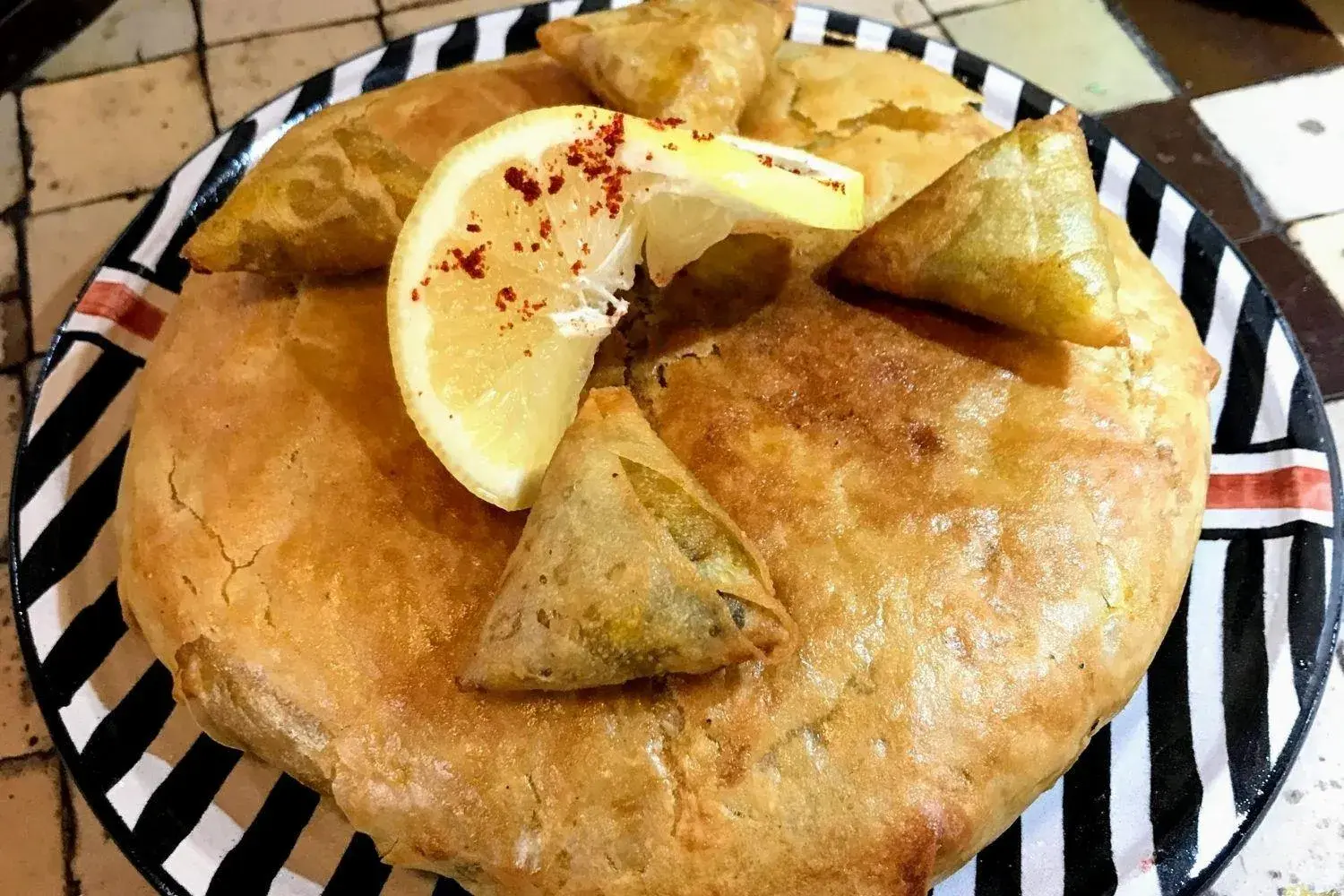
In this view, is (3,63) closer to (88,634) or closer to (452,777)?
(88,634)

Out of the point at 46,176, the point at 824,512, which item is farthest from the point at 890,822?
the point at 46,176

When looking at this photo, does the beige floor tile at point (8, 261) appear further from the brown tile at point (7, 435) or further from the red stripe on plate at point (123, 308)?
the red stripe on plate at point (123, 308)

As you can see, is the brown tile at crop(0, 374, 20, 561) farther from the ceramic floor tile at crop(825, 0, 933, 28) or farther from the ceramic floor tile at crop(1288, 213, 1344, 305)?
the ceramic floor tile at crop(1288, 213, 1344, 305)

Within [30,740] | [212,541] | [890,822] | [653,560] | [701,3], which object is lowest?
[30,740]

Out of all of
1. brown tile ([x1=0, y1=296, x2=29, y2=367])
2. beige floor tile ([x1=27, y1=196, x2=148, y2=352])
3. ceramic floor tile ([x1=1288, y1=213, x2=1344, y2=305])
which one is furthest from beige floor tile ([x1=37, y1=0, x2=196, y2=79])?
ceramic floor tile ([x1=1288, y1=213, x2=1344, y2=305])

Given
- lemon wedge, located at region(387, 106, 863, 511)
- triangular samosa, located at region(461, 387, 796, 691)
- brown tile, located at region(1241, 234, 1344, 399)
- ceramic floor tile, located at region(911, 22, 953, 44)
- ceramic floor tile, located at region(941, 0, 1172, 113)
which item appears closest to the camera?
triangular samosa, located at region(461, 387, 796, 691)
